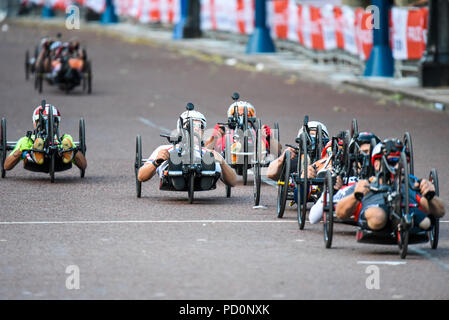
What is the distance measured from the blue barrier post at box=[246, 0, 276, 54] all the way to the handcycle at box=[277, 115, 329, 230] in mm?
23140

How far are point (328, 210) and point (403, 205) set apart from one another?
0.74m

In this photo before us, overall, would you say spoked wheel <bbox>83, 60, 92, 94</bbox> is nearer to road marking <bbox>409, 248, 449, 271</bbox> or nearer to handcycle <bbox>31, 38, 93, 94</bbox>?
handcycle <bbox>31, 38, 93, 94</bbox>

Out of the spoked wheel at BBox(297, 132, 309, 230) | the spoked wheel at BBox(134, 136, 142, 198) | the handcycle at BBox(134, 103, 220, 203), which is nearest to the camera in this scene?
the spoked wheel at BBox(297, 132, 309, 230)

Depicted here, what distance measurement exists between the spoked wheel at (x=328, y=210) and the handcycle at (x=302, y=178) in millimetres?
604

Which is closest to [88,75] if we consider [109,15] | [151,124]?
[151,124]

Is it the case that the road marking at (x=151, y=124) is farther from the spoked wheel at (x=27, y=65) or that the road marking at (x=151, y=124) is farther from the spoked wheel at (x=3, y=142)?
the spoked wheel at (x=27, y=65)

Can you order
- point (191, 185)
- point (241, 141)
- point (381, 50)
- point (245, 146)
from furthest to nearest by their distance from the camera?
point (381, 50) → point (241, 141) → point (245, 146) → point (191, 185)

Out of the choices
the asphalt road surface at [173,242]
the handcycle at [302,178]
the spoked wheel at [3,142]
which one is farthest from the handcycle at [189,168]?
the spoked wheel at [3,142]

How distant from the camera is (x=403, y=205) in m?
9.08

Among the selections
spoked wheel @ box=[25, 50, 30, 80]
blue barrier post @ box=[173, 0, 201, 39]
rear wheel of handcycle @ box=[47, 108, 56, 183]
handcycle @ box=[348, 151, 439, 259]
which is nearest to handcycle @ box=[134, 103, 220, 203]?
rear wheel of handcycle @ box=[47, 108, 56, 183]

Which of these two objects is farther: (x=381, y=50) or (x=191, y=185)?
(x=381, y=50)

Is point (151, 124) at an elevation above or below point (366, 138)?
below

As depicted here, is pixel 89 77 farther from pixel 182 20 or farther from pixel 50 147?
pixel 182 20

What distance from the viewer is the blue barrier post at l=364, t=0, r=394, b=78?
2681cm
